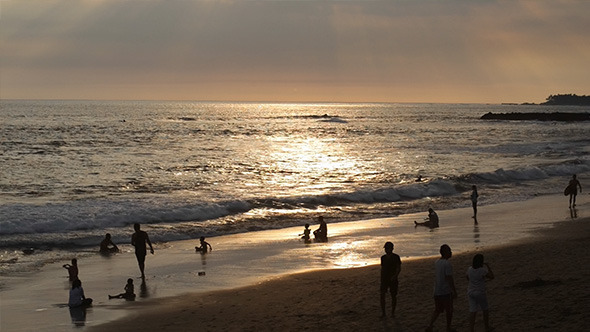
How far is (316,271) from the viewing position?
18.3 meters

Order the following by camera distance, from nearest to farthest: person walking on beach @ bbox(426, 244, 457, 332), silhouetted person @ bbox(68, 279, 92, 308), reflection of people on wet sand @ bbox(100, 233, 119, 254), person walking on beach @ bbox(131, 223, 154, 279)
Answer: person walking on beach @ bbox(426, 244, 457, 332) < silhouetted person @ bbox(68, 279, 92, 308) < person walking on beach @ bbox(131, 223, 154, 279) < reflection of people on wet sand @ bbox(100, 233, 119, 254)

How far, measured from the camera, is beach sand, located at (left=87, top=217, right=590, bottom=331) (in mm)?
12109

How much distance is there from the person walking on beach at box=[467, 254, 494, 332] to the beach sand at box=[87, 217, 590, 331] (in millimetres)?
694

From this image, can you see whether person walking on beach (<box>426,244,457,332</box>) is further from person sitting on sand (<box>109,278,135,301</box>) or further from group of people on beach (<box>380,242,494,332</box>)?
person sitting on sand (<box>109,278,135,301</box>)

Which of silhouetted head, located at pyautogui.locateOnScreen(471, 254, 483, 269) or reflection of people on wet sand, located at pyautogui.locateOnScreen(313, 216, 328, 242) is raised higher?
silhouetted head, located at pyautogui.locateOnScreen(471, 254, 483, 269)

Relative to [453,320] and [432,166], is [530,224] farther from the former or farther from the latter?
[432,166]

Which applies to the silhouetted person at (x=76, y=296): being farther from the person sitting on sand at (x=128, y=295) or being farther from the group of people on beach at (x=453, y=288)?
the group of people on beach at (x=453, y=288)

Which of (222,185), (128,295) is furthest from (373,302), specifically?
(222,185)

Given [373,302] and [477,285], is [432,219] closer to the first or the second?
[373,302]

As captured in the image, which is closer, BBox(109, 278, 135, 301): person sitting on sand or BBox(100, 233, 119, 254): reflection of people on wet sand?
BBox(109, 278, 135, 301): person sitting on sand

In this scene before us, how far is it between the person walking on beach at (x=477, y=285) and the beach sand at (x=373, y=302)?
69 cm

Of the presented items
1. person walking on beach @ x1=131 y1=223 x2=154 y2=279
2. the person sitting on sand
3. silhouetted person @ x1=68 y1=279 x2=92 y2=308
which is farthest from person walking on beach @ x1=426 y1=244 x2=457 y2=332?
→ person walking on beach @ x1=131 y1=223 x2=154 y2=279

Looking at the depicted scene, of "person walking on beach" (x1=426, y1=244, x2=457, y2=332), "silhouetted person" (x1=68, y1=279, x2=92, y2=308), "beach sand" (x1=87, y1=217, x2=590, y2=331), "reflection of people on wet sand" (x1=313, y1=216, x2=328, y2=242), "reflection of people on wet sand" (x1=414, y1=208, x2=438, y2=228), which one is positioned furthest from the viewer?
"reflection of people on wet sand" (x1=414, y1=208, x2=438, y2=228)

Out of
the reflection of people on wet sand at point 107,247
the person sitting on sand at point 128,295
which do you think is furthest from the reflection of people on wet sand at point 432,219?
the person sitting on sand at point 128,295
